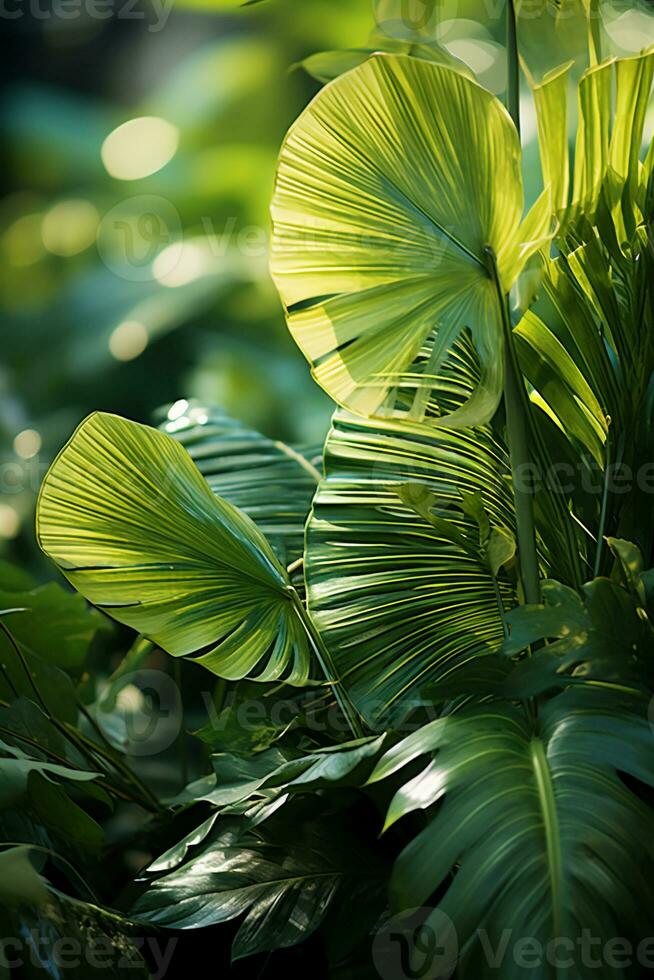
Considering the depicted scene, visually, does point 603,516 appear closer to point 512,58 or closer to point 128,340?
point 512,58

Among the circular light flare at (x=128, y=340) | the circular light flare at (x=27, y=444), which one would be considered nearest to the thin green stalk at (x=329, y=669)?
the circular light flare at (x=27, y=444)

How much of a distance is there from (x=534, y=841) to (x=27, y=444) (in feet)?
4.94

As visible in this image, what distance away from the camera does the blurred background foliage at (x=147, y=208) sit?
196cm

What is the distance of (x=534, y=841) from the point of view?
0.59 metres

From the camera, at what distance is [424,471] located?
890mm

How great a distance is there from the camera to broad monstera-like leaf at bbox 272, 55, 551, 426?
72 cm

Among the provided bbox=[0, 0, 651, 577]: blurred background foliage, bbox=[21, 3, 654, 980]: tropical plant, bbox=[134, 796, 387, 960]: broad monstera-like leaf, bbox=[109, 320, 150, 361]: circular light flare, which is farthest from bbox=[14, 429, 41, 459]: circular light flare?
bbox=[134, 796, 387, 960]: broad monstera-like leaf

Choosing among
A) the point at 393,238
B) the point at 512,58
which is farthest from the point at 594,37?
the point at 393,238

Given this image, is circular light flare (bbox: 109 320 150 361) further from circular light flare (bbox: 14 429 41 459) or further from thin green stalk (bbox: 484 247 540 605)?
thin green stalk (bbox: 484 247 540 605)

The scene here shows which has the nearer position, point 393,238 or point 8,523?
point 393,238

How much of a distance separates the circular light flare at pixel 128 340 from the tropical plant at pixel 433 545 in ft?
3.91

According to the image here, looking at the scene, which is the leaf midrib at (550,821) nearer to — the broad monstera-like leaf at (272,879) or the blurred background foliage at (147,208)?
the broad monstera-like leaf at (272,879)

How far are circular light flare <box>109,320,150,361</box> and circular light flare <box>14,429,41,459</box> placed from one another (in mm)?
248

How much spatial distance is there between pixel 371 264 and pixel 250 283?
138 centimetres
